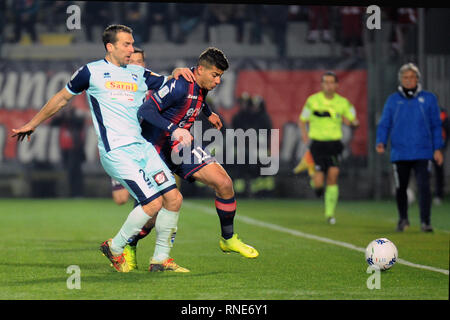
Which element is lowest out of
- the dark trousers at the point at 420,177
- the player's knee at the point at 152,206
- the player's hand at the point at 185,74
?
the dark trousers at the point at 420,177

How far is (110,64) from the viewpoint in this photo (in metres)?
7.31

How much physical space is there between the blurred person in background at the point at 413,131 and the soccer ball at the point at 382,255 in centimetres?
360

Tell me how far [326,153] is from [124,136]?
617 centimetres

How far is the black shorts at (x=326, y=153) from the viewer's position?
12852 millimetres

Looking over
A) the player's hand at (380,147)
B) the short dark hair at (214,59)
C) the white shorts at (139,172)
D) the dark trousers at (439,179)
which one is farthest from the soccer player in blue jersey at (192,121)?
the dark trousers at (439,179)

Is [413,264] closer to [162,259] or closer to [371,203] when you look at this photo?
[162,259]

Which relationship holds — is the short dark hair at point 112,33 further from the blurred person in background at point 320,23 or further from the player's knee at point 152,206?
the blurred person in background at point 320,23

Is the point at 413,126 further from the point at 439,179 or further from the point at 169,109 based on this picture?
Result: the point at 439,179

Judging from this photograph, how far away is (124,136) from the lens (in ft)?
23.6

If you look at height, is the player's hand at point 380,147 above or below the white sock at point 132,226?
above

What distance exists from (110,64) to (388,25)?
44.7 feet

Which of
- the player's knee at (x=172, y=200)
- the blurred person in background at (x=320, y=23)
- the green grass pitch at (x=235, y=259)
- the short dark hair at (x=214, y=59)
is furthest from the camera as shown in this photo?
the blurred person in background at (x=320, y=23)

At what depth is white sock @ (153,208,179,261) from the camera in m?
7.33

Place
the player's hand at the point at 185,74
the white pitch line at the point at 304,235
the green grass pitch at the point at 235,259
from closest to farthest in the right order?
the green grass pitch at the point at 235,259 < the player's hand at the point at 185,74 < the white pitch line at the point at 304,235
